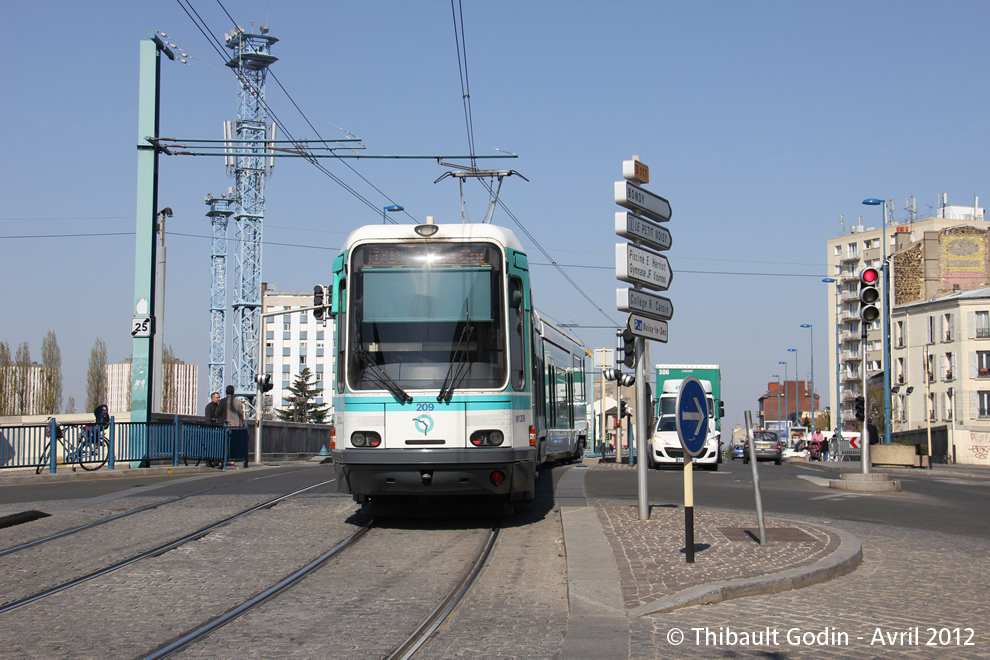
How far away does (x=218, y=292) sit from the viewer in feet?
303

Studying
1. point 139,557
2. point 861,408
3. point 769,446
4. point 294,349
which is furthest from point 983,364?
point 294,349

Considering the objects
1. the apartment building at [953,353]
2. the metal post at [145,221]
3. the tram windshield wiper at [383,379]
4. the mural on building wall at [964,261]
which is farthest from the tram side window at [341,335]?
the mural on building wall at [964,261]

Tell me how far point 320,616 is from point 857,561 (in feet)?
17.2

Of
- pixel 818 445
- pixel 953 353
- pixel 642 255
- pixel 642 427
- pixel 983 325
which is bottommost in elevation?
pixel 818 445

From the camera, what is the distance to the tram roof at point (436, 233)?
1148 cm

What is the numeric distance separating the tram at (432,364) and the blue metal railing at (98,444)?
13429 mm

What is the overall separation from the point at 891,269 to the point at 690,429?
77101 mm

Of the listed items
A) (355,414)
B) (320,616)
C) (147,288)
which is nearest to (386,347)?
(355,414)

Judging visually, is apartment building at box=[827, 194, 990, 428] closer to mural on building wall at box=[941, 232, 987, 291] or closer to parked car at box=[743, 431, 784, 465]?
mural on building wall at box=[941, 232, 987, 291]

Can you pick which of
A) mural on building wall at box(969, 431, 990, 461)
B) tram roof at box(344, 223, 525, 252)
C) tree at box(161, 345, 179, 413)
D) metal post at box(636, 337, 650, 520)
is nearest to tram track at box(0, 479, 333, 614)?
tram roof at box(344, 223, 525, 252)

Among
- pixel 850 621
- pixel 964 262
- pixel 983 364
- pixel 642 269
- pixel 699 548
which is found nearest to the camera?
pixel 850 621

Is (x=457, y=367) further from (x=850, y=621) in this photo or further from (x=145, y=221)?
(x=145, y=221)

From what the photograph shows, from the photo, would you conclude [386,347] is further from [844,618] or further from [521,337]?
[844,618]

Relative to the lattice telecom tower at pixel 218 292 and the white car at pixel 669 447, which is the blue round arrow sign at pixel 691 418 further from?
the lattice telecom tower at pixel 218 292
